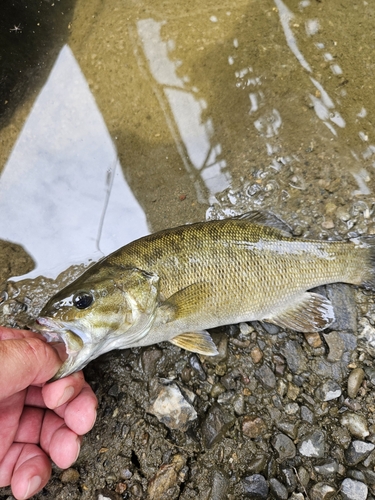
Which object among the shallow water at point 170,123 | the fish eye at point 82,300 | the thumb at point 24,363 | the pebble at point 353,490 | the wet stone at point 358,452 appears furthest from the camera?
the shallow water at point 170,123

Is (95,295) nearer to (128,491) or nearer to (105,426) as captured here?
(105,426)

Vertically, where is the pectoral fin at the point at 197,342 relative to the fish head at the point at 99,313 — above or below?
below

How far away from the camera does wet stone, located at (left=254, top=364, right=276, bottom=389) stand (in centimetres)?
300

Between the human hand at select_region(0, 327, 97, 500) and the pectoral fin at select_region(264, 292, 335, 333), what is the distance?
1.68 meters

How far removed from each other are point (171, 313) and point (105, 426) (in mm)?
1160

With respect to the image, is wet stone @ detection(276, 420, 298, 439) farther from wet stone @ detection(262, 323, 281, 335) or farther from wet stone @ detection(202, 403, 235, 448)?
wet stone @ detection(262, 323, 281, 335)

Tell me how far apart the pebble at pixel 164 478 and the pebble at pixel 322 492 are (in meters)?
1.03

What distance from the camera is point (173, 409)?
2865 mm

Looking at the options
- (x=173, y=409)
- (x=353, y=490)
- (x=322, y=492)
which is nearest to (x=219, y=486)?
(x=173, y=409)

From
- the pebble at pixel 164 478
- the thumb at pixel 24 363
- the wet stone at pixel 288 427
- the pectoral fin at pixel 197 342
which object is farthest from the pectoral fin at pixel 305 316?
the thumb at pixel 24 363

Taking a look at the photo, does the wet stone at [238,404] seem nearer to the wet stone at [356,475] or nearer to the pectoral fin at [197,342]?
the pectoral fin at [197,342]

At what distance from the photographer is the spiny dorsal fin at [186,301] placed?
2688 millimetres

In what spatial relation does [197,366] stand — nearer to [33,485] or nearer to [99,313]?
[99,313]

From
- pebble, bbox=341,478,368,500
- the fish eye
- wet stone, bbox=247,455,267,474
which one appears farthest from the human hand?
pebble, bbox=341,478,368,500
